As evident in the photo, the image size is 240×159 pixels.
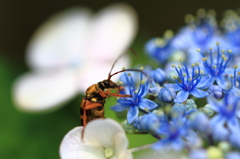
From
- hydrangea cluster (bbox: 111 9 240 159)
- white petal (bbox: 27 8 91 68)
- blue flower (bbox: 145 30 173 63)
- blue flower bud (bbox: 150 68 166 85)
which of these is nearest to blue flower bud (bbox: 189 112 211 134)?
hydrangea cluster (bbox: 111 9 240 159)

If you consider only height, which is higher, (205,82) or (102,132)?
(205,82)

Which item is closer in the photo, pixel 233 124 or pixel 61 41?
pixel 233 124

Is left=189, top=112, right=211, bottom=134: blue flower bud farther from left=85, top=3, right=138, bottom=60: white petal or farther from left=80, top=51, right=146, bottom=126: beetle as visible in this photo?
left=85, top=3, right=138, bottom=60: white petal

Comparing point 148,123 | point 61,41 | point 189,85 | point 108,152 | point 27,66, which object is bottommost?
point 108,152

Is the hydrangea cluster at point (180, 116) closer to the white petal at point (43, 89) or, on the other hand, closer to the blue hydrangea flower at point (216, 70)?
the blue hydrangea flower at point (216, 70)

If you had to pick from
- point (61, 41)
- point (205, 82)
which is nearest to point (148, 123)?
point (205, 82)

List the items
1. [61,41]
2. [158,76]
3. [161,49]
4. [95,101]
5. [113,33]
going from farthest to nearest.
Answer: [61,41] → [113,33] → [161,49] → [158,76] → [95,101]

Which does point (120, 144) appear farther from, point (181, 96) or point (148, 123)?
point (181, 96)
